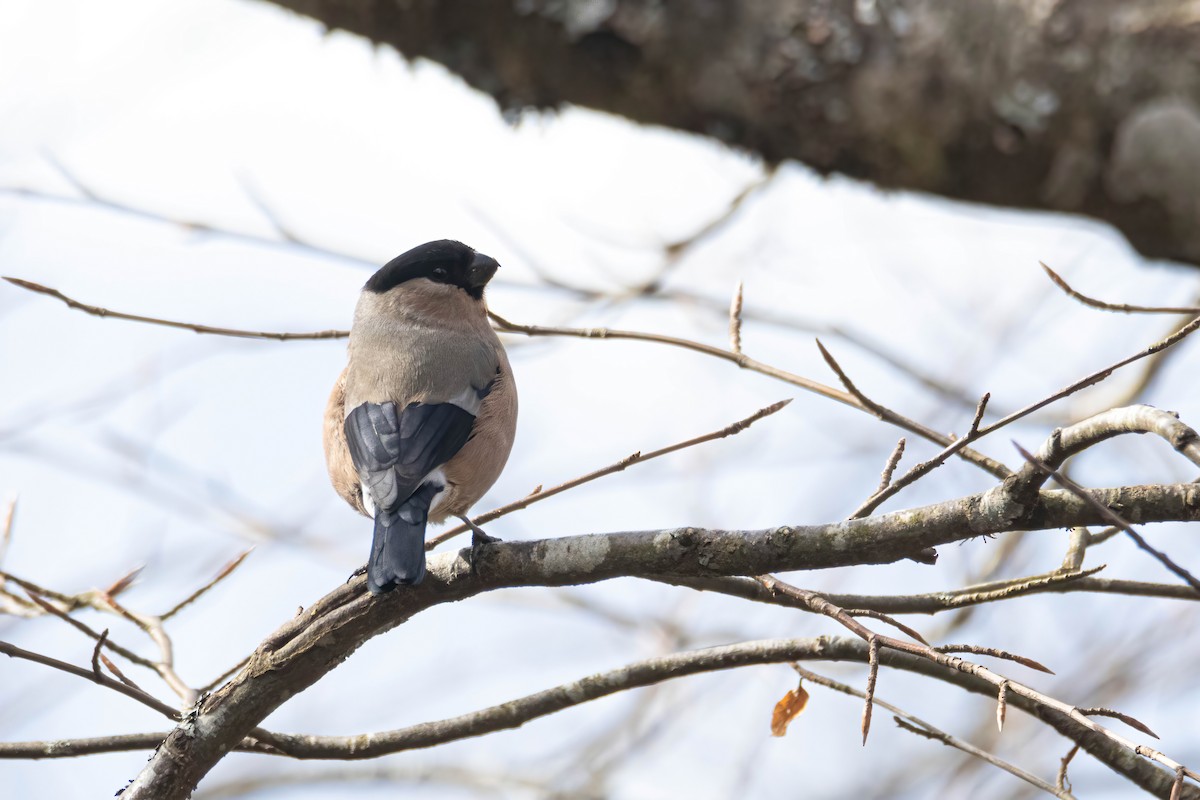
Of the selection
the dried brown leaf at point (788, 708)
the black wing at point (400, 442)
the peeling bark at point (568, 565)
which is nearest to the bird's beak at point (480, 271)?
the black wing at point (400, 442)

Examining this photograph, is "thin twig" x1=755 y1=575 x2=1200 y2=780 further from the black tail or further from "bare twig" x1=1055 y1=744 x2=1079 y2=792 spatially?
the black tail

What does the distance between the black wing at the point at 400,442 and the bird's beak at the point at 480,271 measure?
0.90 metres

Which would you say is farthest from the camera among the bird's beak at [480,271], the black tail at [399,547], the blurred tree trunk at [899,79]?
the bird's beak at [480,271]

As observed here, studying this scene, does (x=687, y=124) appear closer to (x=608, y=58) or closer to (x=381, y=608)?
(x=608, y=58)

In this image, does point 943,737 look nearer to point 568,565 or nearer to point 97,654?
point 568,565

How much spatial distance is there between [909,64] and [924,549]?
236 cm

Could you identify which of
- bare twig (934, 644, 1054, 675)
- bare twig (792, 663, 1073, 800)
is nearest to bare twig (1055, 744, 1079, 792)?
bare twig (792, 663, 1073, 800)

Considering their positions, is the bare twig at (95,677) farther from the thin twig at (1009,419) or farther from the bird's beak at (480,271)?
the bird's beak at (480,271)

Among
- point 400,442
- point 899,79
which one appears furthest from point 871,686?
point 899,79

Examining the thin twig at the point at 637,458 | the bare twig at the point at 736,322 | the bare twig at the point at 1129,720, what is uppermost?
the bare twig at the point at 736,322

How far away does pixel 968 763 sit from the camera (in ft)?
21.3

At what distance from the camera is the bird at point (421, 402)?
3525 millimetres

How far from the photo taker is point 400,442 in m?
3.65

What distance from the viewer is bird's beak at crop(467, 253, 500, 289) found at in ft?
15.3
